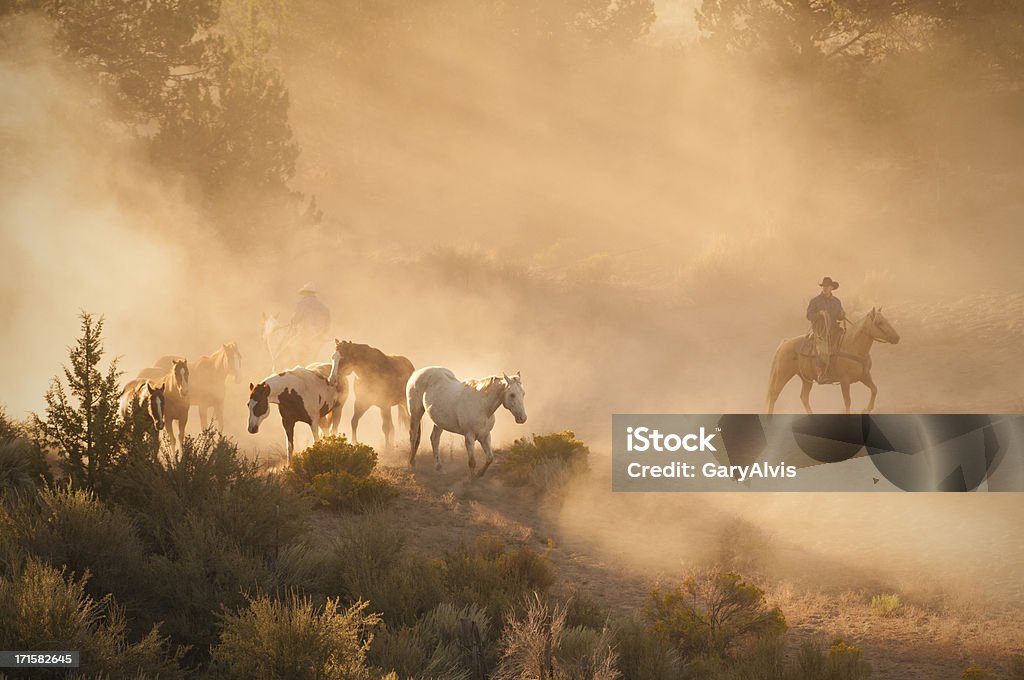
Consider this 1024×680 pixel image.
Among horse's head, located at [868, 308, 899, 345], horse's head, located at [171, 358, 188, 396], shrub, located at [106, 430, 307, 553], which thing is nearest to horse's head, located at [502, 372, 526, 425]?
shrub, located at [106, 430, 307, 553]

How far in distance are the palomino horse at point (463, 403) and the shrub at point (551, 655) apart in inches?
229

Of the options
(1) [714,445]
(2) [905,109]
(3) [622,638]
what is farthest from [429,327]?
(3) [622,638]

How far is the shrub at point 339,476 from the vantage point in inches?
578

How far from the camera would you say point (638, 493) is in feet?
56.0

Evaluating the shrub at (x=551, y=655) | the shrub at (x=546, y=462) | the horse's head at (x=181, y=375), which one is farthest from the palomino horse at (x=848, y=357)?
the horse's head at (x=181, y=375)

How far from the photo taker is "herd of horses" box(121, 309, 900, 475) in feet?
53.0

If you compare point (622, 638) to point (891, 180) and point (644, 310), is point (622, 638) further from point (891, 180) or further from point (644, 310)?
point (891, 180)

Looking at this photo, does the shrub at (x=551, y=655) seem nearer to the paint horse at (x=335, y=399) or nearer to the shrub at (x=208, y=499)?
the shrub at (x=208, y=499)

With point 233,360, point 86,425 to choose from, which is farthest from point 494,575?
point 233,360

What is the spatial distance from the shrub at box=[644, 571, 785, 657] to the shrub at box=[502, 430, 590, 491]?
4822mm

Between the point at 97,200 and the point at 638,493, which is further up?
the point at 97,200

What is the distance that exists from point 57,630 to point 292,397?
9018mm

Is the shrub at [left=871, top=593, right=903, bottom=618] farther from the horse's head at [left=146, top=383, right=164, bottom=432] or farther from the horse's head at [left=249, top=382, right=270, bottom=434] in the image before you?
the horse's head at [left=146, top=383, right=164, bottom=432]

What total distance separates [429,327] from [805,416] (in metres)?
16.8
